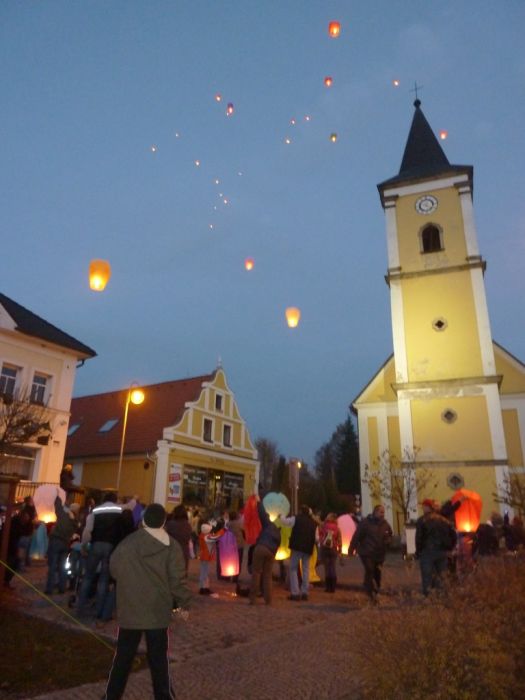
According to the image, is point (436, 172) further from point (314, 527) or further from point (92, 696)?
point (92, 696)

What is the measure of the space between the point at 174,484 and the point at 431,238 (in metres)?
18.9

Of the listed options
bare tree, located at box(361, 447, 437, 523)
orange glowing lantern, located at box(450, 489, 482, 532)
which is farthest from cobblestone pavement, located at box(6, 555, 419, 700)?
bare tree, located at box(361, 447, 437, 523)

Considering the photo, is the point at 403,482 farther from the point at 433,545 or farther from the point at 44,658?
the point at 44,658

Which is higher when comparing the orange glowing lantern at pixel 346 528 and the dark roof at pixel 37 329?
the dark roof at pixel 37 329

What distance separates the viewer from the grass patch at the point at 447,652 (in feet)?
12.4

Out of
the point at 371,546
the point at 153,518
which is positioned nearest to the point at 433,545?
the point at 371,546

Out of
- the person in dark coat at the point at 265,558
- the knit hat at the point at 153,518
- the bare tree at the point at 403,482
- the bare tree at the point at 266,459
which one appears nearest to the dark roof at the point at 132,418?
the bare tree at the point at 403,482

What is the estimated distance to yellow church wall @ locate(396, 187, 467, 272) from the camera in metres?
26.7

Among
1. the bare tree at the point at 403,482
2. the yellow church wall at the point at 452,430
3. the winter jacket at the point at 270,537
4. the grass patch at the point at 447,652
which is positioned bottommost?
the grass patch at the point at 447,652

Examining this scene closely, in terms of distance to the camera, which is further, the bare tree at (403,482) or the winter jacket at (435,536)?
the bare tree at (403,482)

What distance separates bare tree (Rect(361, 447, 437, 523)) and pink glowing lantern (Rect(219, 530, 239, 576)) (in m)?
13.0

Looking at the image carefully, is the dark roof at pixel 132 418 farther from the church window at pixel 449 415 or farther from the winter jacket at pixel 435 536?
the winter jacket at pixel 435 536

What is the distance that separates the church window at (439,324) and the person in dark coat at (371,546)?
1669cm

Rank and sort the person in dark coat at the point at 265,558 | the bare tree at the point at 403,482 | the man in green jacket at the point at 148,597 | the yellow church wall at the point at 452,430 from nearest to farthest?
the man in green jacket at the point at 148,597, the person in dark coat at the point at 265,558, the bare tree at the point at 403,482, the yellow church wall at the point at 452,430
